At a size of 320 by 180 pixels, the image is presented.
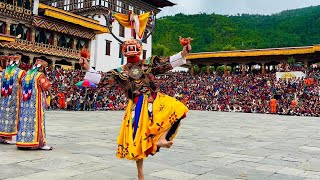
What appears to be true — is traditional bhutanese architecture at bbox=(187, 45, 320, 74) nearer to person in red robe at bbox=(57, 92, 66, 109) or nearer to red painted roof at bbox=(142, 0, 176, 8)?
red painted roof at bbox=(142, 0, 176, 8)

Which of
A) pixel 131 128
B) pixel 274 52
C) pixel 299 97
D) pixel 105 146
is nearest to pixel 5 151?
pixel 105 146

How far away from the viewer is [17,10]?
25.9 meters

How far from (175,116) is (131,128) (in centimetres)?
52

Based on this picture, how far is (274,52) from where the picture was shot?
1268 inches

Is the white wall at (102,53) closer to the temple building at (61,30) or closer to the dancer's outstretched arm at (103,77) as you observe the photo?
the temple building at (61,30)

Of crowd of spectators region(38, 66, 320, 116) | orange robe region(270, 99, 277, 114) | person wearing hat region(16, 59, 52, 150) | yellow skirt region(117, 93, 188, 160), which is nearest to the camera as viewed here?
yellow skirt region(117, 93, 188, 160)

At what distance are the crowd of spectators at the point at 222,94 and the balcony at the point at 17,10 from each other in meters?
4.74

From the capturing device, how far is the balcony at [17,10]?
24781mm

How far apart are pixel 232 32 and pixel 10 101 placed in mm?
62369

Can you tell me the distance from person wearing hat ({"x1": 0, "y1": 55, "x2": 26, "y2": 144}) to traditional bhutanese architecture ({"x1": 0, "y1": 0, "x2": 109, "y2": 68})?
1876 centimetres

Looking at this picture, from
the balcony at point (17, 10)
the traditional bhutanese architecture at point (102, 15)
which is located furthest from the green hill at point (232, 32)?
the balcony at point (17, 10)

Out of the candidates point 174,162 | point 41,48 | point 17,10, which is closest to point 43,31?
point 41,48

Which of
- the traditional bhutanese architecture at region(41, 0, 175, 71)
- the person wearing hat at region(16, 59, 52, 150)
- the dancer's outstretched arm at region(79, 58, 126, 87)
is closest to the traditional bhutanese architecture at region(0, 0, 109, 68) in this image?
the traditional bhutanese architecture at region(41, 0, 175, 71)

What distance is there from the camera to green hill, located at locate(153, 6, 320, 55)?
6062 centimetres
